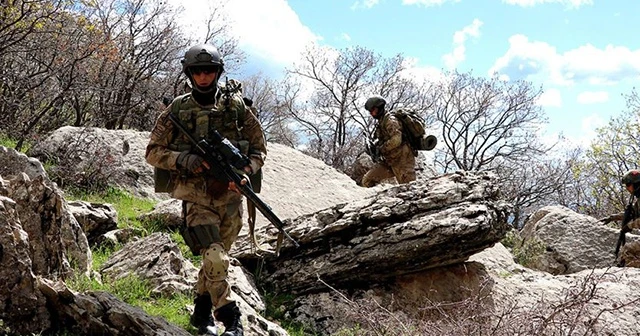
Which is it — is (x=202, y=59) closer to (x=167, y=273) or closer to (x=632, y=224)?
(x=167, y=273)

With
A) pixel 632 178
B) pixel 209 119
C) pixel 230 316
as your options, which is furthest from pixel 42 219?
pixel 632 178

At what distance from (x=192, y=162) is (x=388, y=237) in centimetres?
281

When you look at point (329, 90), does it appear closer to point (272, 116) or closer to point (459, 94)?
point (272, 116)

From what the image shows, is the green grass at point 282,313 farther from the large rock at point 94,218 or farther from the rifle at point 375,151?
the rifle at point 375,151

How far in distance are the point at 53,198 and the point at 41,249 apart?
0.39 m

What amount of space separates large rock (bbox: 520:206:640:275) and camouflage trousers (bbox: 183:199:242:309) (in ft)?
24.0

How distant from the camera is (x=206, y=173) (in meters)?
4.16

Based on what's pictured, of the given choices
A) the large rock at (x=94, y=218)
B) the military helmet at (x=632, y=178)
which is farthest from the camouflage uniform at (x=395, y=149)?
the large rock at (x=94, y=218)

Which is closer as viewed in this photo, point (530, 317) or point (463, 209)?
point (530, 317)

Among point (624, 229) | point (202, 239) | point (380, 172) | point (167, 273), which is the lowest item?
point (624, 229)

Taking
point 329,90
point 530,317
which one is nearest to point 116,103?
point 530,317

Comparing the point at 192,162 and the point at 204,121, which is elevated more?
the point at 204,121

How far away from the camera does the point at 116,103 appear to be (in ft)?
44.8

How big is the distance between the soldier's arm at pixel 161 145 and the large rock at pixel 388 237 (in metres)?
2.32
